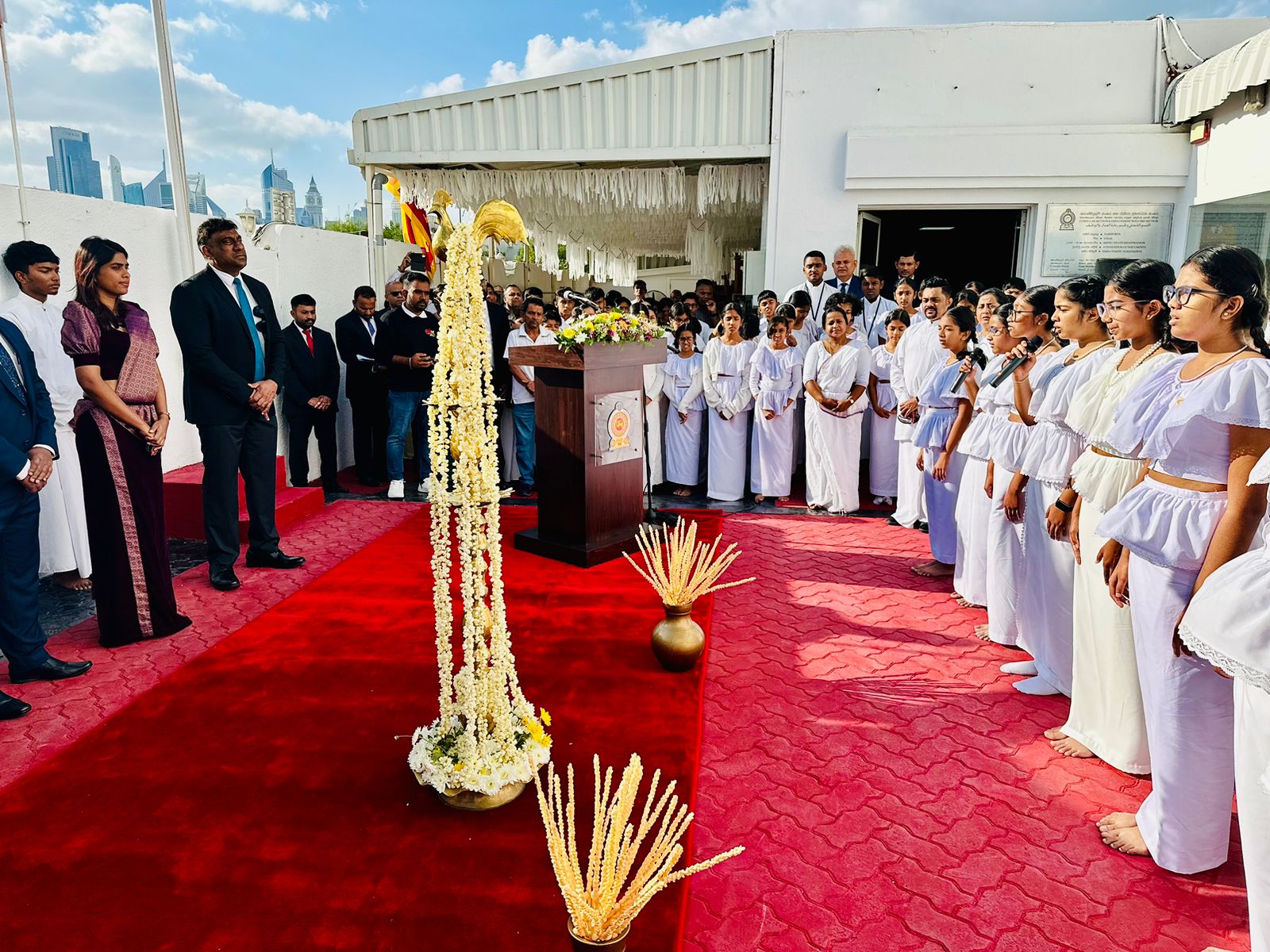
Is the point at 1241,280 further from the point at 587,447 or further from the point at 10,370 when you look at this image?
the point at 10,370

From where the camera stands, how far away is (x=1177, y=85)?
780cm

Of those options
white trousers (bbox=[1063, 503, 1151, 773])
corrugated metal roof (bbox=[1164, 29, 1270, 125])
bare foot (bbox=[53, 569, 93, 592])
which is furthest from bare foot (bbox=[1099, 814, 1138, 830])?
corrugated metal roof (bbox=[1164, 29, 1270, 125])

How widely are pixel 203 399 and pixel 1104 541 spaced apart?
14.6 ft

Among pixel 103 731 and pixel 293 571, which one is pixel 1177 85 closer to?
pixel 293 571

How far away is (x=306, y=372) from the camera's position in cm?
712

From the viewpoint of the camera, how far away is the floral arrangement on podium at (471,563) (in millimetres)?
2312

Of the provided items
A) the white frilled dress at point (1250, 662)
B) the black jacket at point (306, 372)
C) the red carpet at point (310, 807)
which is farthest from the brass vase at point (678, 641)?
the black jacket at point (306, 372)

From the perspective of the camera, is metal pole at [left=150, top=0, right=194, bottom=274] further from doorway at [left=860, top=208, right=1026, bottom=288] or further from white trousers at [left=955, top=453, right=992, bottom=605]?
doorway at [left=860, top=208, right=1026, bottom=288]

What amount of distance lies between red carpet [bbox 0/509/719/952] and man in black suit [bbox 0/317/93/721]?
56 centimetres

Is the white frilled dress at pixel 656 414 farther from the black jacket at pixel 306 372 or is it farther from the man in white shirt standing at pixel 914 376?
the black jacket at pixel 306 372

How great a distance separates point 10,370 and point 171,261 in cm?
341

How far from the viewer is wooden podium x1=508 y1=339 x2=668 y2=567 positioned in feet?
16.4

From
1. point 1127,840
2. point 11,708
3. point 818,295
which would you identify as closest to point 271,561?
point 11,708

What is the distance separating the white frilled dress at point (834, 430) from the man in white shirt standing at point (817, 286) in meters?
1.17
